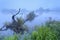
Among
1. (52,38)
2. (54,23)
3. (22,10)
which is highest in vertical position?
(22,10)

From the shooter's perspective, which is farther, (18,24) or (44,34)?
(18,24)

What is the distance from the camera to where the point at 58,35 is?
100 inches

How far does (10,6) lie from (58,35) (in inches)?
33.7

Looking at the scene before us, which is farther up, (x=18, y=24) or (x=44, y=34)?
(x=18, y=24)

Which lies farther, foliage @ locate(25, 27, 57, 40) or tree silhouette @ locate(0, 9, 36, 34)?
tree silhouette @ locate(0, 9, 36, 34)

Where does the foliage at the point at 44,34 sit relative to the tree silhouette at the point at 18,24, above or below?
below

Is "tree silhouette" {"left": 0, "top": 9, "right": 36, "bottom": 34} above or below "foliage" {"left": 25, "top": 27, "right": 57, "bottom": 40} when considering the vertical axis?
above

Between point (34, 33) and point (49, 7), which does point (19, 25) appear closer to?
point (34, 33)

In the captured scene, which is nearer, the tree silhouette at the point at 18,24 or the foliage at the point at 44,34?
the foliage at the point at 44,34

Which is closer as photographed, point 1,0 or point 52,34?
point 52,34

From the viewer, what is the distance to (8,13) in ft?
8.75

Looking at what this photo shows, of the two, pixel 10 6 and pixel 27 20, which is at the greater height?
pixel 10 6

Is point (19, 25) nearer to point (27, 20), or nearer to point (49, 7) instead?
point (27, 20)

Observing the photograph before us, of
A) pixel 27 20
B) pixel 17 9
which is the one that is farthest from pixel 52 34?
pixel 17 9
